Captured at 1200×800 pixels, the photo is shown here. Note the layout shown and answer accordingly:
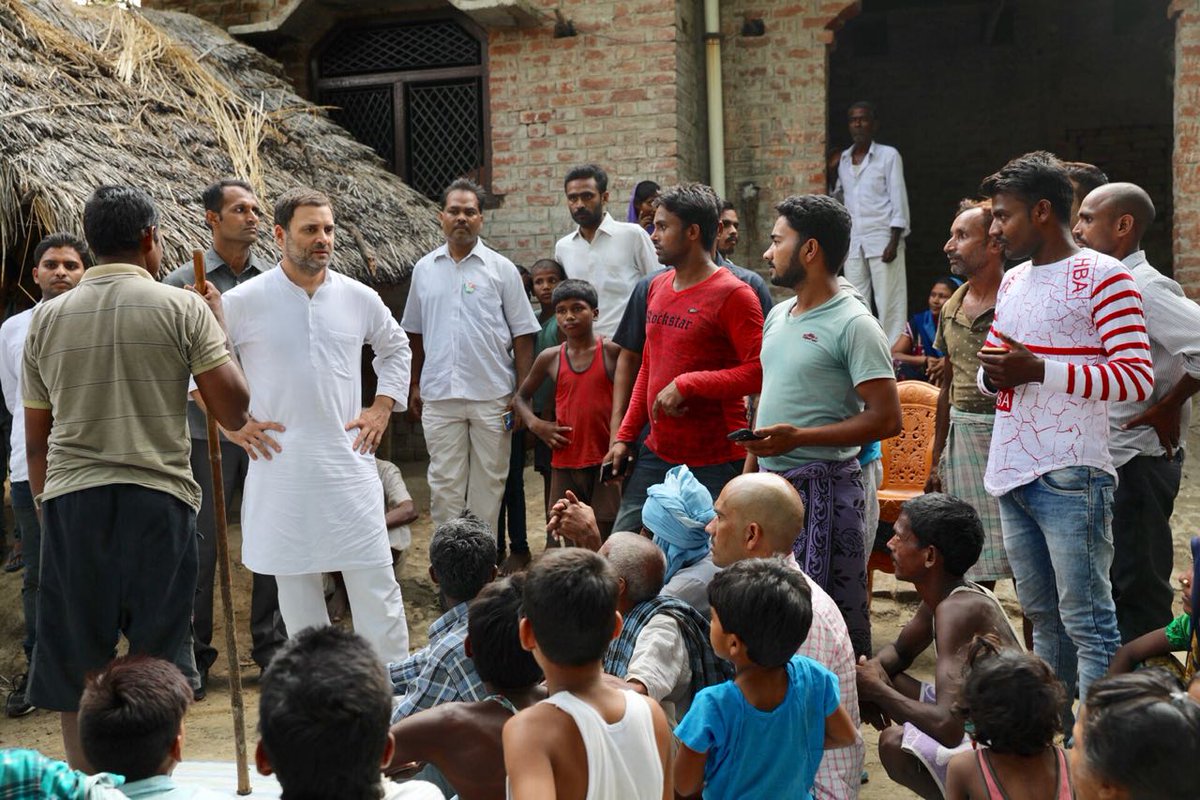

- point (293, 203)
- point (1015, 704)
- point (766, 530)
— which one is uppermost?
point (293, 203)

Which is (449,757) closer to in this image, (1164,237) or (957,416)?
(957,416)

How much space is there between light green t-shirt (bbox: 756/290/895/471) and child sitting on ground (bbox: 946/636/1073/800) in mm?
1280

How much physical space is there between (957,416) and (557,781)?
289 centimetres

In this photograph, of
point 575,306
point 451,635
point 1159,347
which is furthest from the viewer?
point 575,306

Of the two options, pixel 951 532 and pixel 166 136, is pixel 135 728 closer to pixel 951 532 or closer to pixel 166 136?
pixel 951 532

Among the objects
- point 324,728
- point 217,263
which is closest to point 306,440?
point 217,263

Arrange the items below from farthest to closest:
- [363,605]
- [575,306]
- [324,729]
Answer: [575,306], [363,605], [324,729]

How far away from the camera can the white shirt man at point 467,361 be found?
20.2ft

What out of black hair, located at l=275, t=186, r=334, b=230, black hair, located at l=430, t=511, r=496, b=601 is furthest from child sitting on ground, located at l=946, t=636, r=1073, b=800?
black hair, located at l=275, t=186, r=334, b=230

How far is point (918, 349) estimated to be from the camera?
865cm

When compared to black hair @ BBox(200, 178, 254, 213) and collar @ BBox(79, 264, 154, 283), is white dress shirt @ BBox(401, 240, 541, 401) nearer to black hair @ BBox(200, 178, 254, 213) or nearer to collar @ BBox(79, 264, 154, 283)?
black hair @ BBox(200, 178, 254, 213)

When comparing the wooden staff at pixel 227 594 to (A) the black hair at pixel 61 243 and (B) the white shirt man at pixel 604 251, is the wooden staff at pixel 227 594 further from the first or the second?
(B) the white shirt man at pixel 604 251

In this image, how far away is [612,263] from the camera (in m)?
6.57

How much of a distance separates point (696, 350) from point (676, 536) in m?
0.89
